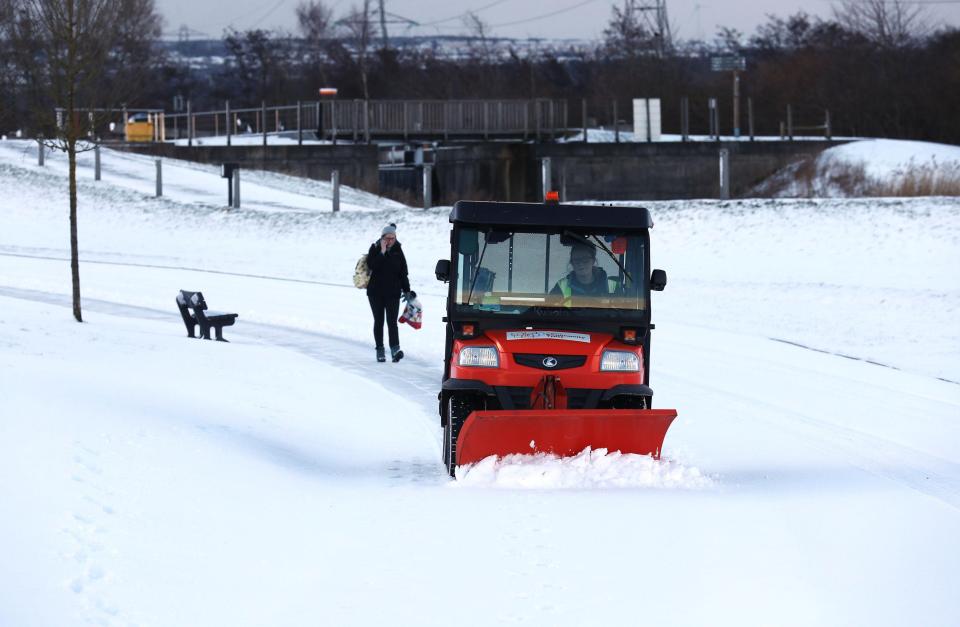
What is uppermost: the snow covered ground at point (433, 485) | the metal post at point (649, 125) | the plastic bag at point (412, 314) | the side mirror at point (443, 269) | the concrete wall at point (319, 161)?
the metal post at point (649, 125)

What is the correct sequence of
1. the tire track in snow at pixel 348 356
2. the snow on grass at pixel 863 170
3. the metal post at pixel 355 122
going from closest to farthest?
the tire track in snow at pixel 348 356
the snow on grass at pixel 863 170
the metal post at pixel 355 122

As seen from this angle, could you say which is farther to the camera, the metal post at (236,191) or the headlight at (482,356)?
the metal post at (236,191)

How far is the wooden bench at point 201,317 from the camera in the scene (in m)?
16.4

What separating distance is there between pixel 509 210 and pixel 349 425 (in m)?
2.77

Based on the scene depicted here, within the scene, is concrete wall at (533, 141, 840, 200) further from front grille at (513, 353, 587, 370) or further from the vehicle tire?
front grille at (513, 353, 587, 370)

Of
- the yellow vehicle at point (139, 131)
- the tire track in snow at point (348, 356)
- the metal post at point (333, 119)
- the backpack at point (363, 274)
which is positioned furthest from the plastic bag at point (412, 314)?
the yellow vehicle at point (139, 131)

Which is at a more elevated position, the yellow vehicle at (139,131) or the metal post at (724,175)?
the yellow vehicle at (139,131)

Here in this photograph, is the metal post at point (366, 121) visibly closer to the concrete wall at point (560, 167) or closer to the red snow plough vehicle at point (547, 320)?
the concrete wall at point (560, 167)

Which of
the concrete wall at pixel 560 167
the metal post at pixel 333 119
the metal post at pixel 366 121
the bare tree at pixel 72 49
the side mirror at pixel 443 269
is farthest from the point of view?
the metal post at pixel 333 119

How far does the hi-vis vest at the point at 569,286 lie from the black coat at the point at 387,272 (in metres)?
5.78

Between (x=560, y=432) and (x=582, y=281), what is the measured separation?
1.15 metres

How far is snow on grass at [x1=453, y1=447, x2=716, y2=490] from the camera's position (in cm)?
885

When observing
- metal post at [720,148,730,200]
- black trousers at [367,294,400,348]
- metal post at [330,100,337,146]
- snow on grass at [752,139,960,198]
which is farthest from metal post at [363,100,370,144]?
black trousers at [367,294,400,348]

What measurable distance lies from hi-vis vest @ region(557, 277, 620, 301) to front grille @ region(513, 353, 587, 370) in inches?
18.5
